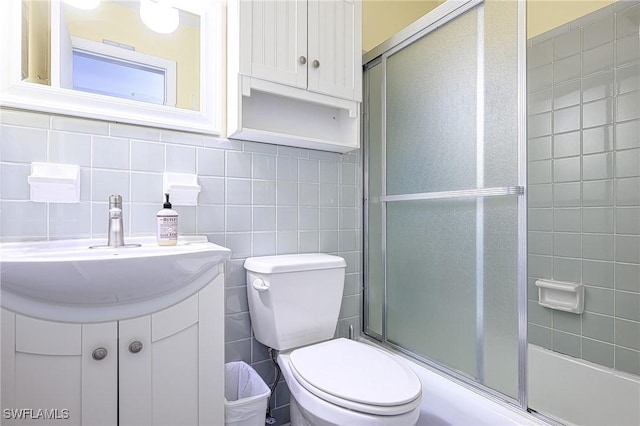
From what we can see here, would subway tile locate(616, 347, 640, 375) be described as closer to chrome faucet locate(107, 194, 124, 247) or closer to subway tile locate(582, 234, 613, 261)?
subway tile locate(582, 234, 613, 261)

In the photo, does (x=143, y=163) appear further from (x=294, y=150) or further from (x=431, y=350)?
(x=431, y=350)

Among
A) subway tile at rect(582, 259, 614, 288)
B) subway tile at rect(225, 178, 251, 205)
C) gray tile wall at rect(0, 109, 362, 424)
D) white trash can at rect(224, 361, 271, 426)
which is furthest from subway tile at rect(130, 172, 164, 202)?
subway tile at rect(582, 259, 614, 288)

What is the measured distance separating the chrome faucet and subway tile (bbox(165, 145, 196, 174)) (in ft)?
0.78

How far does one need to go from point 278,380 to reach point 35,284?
1.06 m

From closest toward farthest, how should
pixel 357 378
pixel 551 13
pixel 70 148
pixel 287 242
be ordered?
pixel 357 378 → pixel 70 148 → pixel 287 242 → pixel 551 13

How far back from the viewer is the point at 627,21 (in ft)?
4.61

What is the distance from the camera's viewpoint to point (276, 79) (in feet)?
4.35

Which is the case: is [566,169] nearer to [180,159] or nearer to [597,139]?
[597,139]

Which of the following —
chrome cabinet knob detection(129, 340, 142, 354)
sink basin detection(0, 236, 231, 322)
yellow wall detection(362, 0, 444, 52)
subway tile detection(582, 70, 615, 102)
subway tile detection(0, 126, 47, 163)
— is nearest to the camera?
sink basin detection(0, 236, 231, 322)

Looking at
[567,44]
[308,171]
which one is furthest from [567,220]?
[308,171]

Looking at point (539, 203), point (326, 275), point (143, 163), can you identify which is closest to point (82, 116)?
point (143, 163)

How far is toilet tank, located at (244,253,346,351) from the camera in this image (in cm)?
127
